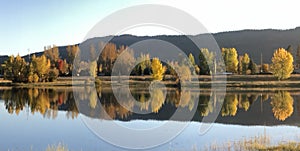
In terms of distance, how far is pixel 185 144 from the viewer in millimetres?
15664

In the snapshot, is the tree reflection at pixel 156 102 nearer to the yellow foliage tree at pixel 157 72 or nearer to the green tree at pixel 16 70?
the yellow foliage tree at pixel 157 72

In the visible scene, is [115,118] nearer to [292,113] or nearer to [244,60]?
[292,113]

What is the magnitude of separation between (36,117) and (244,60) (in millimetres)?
64461

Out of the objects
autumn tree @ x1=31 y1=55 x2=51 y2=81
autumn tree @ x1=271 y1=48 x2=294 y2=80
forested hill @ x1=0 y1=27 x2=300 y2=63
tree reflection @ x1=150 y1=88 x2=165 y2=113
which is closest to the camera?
tree reflection @ x1=150 y1=88 x2=165 y2=113

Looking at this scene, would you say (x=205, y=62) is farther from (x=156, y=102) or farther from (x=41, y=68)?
(x=156, y=102)

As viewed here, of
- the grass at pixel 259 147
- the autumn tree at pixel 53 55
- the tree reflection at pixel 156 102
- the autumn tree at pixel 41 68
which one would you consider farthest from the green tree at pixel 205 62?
the grass at pixel 259 147

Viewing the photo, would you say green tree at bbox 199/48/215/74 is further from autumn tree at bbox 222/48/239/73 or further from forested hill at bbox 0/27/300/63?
forested hill at bbox 0/27/300/63

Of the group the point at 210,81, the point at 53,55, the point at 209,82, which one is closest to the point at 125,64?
Answer: the point at 210,81

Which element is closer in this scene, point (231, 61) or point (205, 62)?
point (205, 62)

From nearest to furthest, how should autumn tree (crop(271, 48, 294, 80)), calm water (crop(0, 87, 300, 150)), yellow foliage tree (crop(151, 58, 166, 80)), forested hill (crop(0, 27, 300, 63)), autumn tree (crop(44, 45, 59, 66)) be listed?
calm water (crop(0, 87, 300, 150))
autumn tree (crop(271, 48, 294, 80))
yellow foliage tree (crop(151, 58, 166, 80))
autumn tree (crop(44, 45, 59, 66))
forested hill (crop(0, 27, 300, 63))

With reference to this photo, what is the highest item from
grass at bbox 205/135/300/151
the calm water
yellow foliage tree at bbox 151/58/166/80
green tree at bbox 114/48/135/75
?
green tree at bbox 114/48/135/75

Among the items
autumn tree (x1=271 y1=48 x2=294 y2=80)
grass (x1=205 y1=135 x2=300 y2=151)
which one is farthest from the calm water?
autumn tree (x1=271 y1=48 x2=294 y2=80)

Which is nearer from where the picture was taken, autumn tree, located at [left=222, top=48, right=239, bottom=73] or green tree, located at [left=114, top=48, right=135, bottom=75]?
green tree, located at [left=114, top=48, right=135, bottom=75]

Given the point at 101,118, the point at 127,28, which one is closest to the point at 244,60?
the point at 101,118
